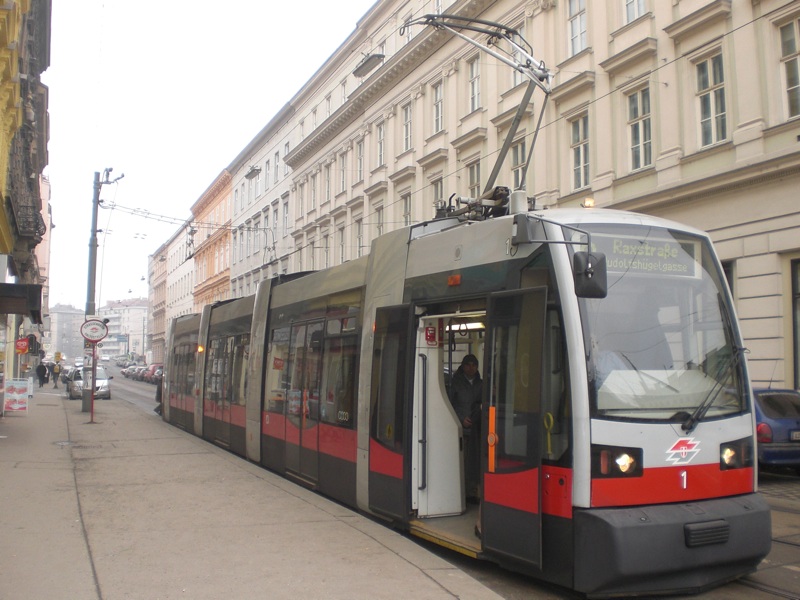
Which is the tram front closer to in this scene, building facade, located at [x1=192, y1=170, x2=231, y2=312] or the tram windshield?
the tram windshield

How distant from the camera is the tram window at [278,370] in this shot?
11711mm

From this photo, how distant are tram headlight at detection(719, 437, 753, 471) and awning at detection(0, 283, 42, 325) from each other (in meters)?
14.5

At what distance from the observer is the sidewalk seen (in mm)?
5652

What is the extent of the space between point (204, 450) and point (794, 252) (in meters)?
12.3

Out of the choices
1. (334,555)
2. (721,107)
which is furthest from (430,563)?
(721,107)

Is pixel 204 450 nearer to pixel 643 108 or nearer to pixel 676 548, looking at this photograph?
pixel 676 548

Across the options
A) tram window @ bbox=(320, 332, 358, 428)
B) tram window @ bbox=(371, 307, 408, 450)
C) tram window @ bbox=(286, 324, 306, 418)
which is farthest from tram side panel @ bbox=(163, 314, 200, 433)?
tram window @ bbox=(371, 307, 408, 450)

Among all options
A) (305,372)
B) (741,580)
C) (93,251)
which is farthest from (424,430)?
(93,251)

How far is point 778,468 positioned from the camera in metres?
13.9

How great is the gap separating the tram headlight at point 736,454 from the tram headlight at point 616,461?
2.60 feet

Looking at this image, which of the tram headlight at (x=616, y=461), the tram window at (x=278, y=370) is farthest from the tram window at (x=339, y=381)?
the tram headlight at (x=616, y=461)

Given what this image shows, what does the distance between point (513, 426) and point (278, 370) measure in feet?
21.4

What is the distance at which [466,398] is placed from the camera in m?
8.00

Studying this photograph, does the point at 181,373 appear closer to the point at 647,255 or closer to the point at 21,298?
the point at 21,298
